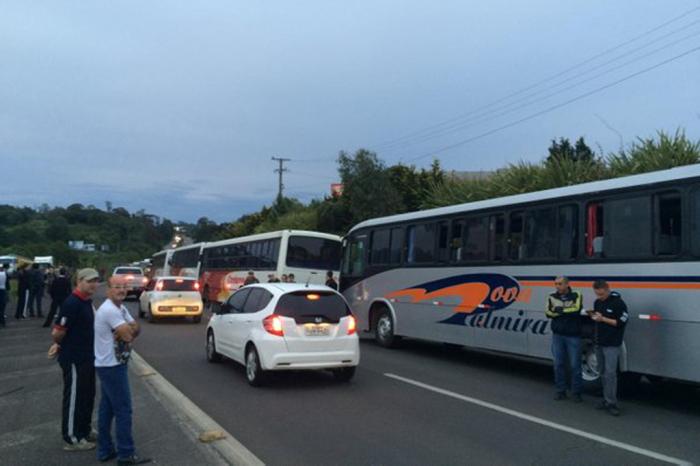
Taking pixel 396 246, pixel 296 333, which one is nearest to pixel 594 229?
pixel 296 333

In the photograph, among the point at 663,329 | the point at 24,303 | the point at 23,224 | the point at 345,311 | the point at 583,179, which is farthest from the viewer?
the point at 23,224

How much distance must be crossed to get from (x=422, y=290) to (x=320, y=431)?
7.19 m

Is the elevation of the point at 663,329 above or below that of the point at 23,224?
below

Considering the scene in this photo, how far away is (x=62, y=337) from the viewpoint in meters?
6.16

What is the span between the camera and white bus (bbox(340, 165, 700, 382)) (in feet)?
28.5

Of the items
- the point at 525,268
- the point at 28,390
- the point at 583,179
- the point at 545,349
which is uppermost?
the point at 583,179

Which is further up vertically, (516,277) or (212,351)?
(516,277)

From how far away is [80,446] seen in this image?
20.7 ft

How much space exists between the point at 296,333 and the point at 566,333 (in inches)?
162

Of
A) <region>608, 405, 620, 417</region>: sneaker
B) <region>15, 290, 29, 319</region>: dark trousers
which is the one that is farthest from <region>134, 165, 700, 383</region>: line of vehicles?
<region>15, 290, 29, 319</region>: dark trousers

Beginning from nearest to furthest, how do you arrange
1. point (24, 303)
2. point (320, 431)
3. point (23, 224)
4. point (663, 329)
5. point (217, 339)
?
point (320, 431) → point (663, 329) → point (217, 339) → point (24, 303) → point (23, 224)

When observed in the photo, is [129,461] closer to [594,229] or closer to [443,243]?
[594,229]

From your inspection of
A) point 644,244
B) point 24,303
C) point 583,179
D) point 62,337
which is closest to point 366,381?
point 644,244

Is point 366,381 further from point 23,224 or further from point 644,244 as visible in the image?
point 23,224
